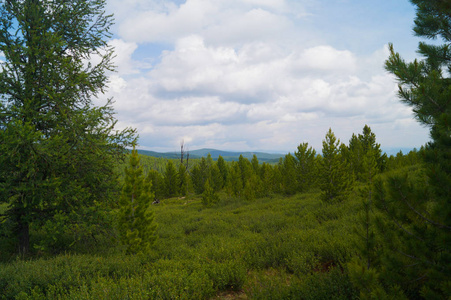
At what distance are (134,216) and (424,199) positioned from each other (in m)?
10.2

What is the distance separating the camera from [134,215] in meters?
10.2

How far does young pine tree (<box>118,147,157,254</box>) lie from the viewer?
9828 millimetres

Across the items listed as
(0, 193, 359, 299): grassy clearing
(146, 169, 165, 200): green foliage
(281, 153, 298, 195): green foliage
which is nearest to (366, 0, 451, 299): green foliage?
(0, 193, 359, 299): grassy clearing

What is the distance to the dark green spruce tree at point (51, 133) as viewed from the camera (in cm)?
730

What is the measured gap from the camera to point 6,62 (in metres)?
7.38

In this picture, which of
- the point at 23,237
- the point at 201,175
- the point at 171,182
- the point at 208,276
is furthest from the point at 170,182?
the point at 208,276

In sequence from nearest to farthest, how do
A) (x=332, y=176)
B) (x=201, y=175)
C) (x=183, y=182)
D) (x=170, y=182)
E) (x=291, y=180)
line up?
(x=332, y=176) → (x=291, y=180) → (x=170, y=182) → (x=201, y=175) → (x=183, y=182)

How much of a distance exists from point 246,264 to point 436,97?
5.89 m

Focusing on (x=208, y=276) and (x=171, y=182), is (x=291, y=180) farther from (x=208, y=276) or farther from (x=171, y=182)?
(x=171, y=182)

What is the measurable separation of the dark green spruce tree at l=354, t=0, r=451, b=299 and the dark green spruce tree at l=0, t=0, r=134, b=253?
8.46 metres

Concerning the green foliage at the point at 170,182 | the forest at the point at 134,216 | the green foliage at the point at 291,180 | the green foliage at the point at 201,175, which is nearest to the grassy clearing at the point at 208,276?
the forest at the point at 134,216

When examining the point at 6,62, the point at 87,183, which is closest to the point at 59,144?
the point at 87,183

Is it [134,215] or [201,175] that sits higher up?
[134,215]

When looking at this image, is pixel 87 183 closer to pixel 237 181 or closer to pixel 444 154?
pixel 444 154
